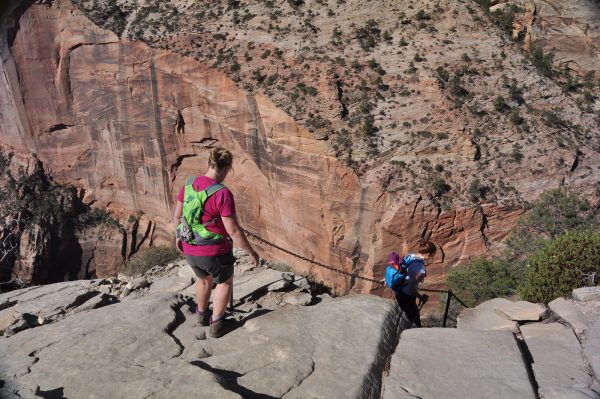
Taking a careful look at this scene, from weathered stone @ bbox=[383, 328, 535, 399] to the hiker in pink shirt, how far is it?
1885 millimetres

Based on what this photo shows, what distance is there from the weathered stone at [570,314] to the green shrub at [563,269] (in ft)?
2.57

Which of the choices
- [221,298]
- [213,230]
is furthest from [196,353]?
[213,230]

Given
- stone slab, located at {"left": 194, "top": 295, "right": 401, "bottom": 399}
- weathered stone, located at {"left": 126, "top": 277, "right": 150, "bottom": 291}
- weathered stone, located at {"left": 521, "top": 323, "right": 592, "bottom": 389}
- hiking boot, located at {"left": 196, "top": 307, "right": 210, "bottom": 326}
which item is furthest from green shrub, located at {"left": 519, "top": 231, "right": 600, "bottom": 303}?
weathered stone, located at {"left": 126, "top": 277, "right": 150, "bottom": 291}

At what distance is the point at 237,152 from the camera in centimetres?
2416

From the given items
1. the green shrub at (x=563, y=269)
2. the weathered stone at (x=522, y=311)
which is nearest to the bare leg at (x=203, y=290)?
the weathered stone at (x=522, y=311)

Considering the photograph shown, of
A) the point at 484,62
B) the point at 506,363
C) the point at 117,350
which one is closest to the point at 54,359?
the point at 117,350

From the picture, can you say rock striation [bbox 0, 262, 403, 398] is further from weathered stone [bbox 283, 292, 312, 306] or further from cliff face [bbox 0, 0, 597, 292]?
cliff face [bbox 0, 0, 597, 292]

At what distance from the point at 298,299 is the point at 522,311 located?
2.98 meters

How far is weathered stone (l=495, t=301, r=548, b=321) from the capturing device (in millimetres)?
6660

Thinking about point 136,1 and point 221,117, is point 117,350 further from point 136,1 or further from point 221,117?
point 136,1

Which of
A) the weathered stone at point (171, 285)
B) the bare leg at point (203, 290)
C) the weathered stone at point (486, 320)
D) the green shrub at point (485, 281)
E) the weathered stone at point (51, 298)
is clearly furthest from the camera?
the green shrub at point (485, 281)

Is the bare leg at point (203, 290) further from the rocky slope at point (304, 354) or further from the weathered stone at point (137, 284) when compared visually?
the weathered stone at point (137, 284)

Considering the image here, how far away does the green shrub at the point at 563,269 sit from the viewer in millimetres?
7406

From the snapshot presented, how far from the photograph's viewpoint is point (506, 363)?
16.6 ft
